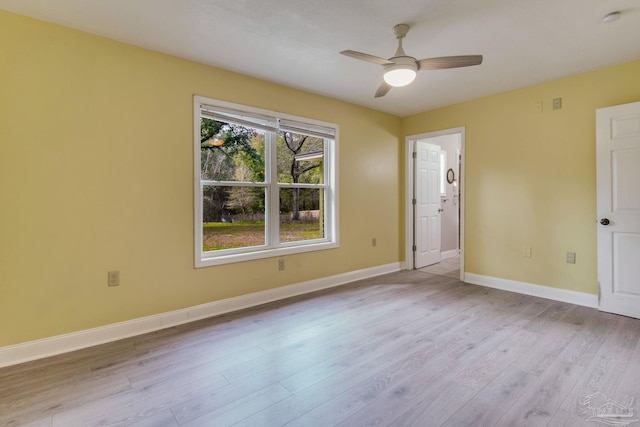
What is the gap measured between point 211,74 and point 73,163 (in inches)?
58.2

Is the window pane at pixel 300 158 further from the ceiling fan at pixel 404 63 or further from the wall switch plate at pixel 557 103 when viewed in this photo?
the wall switch plate at pixel 557 103

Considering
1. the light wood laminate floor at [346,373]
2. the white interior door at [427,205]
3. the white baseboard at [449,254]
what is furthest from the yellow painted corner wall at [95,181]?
the white baseboard at [449,254]

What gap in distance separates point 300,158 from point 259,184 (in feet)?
2.47

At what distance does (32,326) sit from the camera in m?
2.28

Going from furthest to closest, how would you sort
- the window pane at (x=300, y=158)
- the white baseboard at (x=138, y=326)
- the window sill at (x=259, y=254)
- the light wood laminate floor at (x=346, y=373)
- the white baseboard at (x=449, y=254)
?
the white baseboard at (x=449, y=254) → the window pane at (x=300, y=158) → the window sill at (x=259, y=254) → the white baseboard at (x=138, y=326) → the light wood laminate floor at (x=346, y=373)

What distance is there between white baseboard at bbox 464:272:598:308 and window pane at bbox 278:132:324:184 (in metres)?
2.53

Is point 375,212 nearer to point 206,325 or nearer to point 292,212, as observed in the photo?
point 292,212

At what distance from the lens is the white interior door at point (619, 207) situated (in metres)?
2.93

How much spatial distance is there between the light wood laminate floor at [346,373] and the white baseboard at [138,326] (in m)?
0.09

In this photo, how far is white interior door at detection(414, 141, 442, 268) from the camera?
512cm

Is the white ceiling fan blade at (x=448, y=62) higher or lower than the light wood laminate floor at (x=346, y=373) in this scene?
higher

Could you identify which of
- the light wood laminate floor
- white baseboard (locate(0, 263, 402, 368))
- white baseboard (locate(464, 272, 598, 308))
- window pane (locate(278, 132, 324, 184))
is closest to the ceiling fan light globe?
window pane (locate(278, 132, 324, 184))

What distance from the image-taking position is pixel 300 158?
4008 mm

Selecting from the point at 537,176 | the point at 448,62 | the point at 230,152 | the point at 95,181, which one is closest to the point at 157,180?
the point at 95,181
